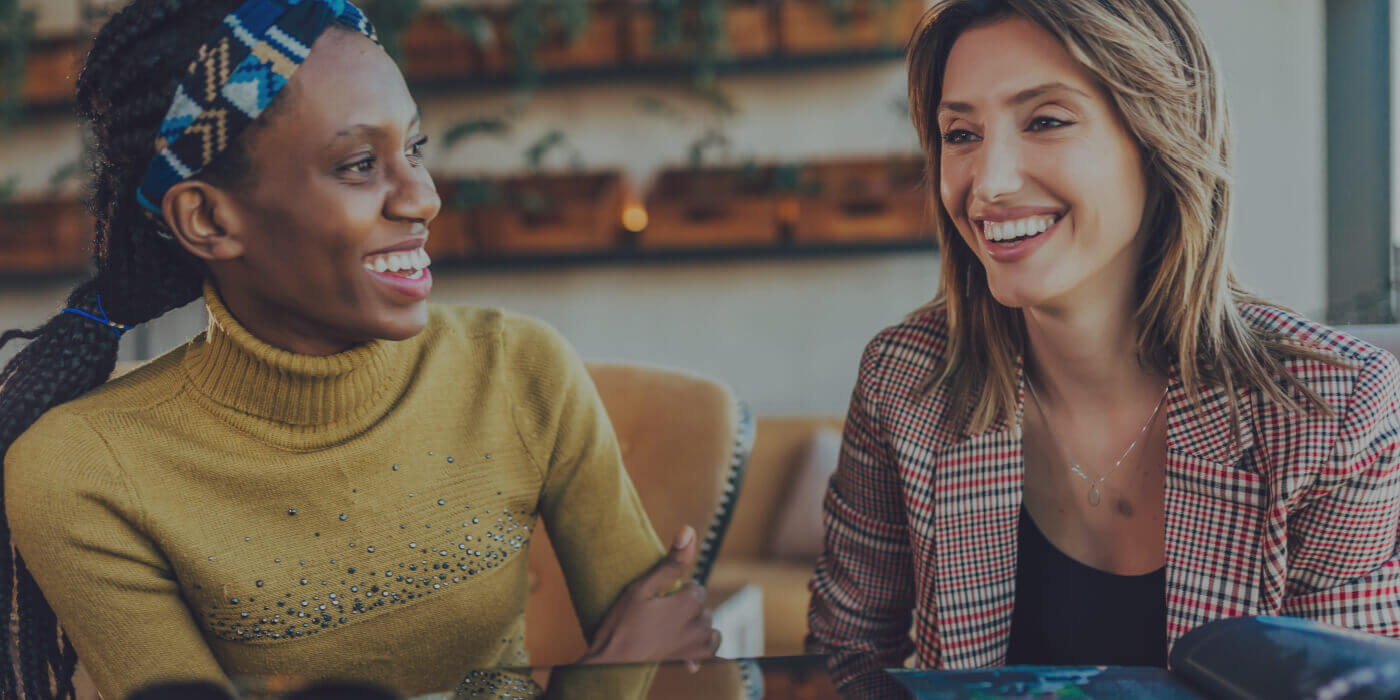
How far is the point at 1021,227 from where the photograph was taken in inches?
42.1

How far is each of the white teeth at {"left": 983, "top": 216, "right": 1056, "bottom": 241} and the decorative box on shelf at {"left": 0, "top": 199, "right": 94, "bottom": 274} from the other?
3.34 metres

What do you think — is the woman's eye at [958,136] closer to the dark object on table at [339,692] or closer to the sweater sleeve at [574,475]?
the sweater sleeve at [574,475]

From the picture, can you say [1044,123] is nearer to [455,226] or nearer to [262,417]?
[262,417]

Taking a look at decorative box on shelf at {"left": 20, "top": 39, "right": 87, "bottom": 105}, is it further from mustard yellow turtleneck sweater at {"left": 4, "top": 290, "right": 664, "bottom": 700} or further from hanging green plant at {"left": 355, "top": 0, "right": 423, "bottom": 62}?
mustard yellow turtleneck sweater at {"left": 4, "top": 290, "right": 664, "bottom": 700}

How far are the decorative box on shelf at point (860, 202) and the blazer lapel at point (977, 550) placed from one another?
6.96 feet

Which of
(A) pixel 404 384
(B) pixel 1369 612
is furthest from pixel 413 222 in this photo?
(B) pixel 1369 612

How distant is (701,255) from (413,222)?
99.7 inches

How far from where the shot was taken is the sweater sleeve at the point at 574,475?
108cm

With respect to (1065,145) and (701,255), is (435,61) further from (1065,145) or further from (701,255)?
(1065,145)

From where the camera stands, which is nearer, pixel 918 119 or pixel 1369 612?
pixel 1369 612

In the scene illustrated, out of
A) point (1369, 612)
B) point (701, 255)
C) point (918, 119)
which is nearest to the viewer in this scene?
→ point (1369, 612)

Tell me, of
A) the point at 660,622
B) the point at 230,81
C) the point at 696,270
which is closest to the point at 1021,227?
the point at 660,622

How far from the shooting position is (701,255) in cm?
343

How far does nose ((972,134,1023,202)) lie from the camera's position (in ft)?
3.44
